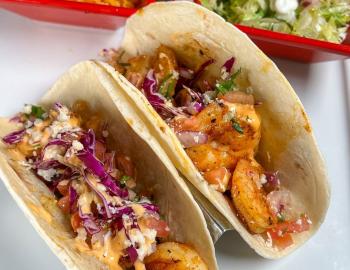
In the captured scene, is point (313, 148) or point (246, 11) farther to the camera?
point (246, 11)

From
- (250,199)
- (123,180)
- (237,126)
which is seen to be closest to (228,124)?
(237,126)

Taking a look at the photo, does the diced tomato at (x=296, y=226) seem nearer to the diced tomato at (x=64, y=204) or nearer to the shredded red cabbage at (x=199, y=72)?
the shredded red cabbage at (x=199, y=72)

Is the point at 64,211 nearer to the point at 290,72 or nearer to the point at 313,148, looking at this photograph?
the point at 313,148

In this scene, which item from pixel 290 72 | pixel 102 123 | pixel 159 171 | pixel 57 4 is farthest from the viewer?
pixel 290 72

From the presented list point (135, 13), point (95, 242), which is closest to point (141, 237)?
point (95, 242)

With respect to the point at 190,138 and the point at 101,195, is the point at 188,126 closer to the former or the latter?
the point at 190,138

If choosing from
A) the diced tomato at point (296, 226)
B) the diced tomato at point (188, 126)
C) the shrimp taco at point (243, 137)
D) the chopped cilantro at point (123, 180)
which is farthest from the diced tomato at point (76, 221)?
the diced tomato at point (296, 226)
